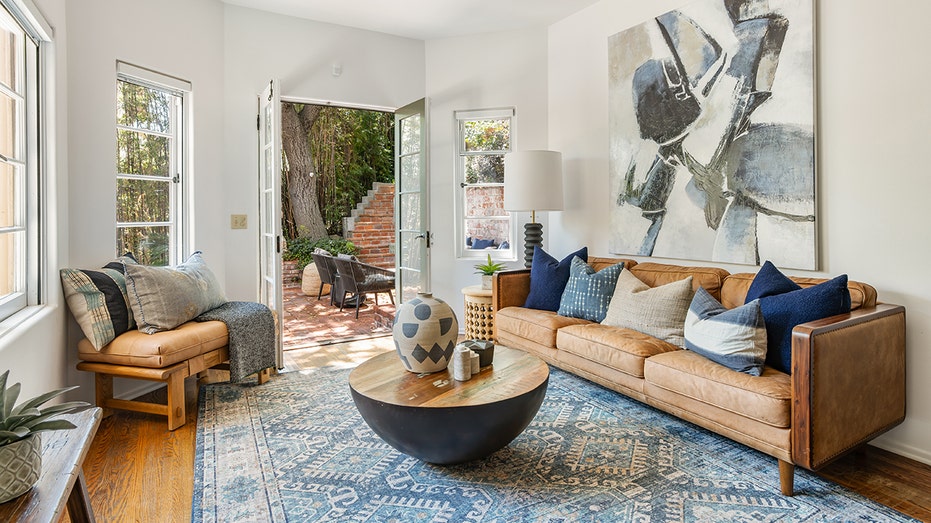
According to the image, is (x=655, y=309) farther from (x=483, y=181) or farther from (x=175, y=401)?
(x=175, y=401)

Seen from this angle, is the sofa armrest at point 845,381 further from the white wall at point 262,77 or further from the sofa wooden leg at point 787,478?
the white wall at point 262,77

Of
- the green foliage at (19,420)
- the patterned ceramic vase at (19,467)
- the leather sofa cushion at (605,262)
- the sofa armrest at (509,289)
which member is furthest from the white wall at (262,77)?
the patterned ceramic vase at (19,467)

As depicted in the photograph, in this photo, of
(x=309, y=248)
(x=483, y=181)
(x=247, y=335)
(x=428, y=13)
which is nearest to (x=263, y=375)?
(x=247, y=335)

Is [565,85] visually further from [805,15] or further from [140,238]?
[140,238]

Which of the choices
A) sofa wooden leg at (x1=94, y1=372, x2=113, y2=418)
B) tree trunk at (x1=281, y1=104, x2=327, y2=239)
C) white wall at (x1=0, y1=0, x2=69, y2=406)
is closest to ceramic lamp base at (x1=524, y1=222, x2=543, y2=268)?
sofa wooden leg at (x1=94, y1=372, x2=113, y2=418)

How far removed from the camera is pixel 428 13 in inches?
170

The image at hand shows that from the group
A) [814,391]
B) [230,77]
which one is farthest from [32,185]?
[814,391]

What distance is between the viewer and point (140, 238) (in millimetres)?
3463

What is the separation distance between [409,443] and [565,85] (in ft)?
11.3

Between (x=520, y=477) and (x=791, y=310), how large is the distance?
4.47 ft

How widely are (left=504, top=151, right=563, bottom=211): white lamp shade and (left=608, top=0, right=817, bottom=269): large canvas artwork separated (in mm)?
439

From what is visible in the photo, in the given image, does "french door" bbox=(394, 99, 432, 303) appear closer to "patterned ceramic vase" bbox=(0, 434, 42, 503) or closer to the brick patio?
the brick patio

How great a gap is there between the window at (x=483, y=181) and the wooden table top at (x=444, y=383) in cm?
242

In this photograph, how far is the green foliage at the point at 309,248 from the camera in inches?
315
